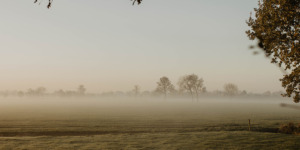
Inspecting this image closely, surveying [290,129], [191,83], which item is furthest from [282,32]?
[191,83]

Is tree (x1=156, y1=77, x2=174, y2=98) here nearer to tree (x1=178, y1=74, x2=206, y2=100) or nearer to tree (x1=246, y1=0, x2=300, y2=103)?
tree (x1=178, y1=74, x2=206, y2=100)

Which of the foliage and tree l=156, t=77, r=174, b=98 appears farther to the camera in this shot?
tree l=156, t=77, r=174, b=98

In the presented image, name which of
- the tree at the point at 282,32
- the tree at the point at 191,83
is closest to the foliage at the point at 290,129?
the tree at the point at 282,32

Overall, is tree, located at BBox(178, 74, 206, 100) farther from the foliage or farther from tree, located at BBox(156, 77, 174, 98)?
the foliage

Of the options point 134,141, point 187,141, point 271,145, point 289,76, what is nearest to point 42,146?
point 134,141

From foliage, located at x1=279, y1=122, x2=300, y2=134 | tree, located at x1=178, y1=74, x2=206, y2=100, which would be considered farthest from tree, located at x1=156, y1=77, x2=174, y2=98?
foliage, located at x1=279, y1=122, x2=300, y2=134

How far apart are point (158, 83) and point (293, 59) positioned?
546ft

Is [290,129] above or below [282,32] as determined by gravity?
below

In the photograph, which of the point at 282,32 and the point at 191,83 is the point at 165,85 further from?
the point at 282,32

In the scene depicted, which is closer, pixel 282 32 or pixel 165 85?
pixel 282 32

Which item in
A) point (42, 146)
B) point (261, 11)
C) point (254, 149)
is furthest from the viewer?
point (261, 11)

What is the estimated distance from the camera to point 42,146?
21609mm

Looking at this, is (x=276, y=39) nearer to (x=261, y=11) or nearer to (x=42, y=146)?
(x=261, y=11)

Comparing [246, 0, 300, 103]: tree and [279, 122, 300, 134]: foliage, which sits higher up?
[246, 0, 300, 103]: tree
